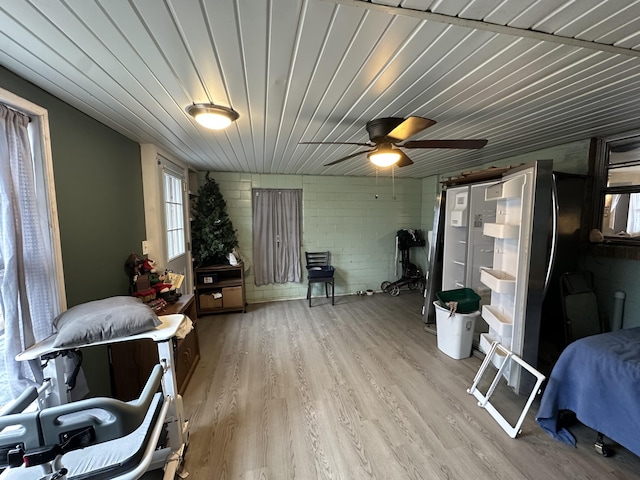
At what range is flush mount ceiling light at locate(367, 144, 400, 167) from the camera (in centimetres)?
205

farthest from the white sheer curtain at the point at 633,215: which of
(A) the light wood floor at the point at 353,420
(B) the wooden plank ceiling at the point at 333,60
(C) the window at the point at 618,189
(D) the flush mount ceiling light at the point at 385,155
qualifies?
(D) the flush mount ceiling light at the point at 385,155

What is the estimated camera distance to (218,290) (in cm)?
407

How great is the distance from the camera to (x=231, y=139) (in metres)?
2.54

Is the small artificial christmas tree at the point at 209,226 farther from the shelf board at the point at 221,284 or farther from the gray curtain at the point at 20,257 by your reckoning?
the gray curtain at the point at 20,257

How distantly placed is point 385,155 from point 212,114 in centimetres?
130

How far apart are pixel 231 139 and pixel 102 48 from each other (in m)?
1.40

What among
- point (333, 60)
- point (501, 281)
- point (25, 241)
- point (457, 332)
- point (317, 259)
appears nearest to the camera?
point (333, 60)

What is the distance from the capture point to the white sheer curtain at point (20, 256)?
129cm

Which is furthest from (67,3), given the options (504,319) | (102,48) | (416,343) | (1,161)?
(416,343)

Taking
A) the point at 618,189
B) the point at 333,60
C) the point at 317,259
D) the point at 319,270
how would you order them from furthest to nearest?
the point at 317,259
the point at 319,270
the point at 618,189
the point at 333,60

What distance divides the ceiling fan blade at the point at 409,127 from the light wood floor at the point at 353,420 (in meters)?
2.11

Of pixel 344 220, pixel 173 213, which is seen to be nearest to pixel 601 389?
pixel 344 220

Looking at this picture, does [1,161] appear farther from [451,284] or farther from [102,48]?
[451,284]

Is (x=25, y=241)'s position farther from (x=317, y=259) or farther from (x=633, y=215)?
(x=633, y=215)
